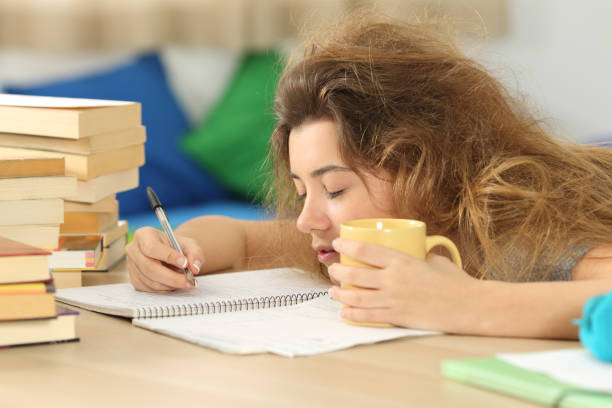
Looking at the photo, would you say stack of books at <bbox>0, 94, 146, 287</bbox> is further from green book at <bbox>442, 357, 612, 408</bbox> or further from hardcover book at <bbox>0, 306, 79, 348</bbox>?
green book at <bbox>442, 357, 612, 408</bbox>

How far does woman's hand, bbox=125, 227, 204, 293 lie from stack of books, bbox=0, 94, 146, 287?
96 millimetres

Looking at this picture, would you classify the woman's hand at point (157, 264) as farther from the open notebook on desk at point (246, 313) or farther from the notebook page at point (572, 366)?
the notebook page at point (572, 366)

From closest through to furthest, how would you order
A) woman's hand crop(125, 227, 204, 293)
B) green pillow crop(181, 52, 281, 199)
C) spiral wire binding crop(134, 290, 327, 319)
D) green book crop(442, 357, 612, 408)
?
green book crop(442, 357, 612, 408), spiral wire binding crop(134, 290, 327, 319), woman's hand crop(125, 227, 204, 293), green pillow crop(181, 52, 281, 199)

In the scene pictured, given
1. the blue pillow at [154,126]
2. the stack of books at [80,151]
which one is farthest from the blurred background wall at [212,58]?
the stack of books at [80,151]

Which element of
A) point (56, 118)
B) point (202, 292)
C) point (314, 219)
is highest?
point (56, 118)

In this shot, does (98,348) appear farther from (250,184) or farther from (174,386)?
(250,184)

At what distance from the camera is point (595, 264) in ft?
3.10

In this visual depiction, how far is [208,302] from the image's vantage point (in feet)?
3.12

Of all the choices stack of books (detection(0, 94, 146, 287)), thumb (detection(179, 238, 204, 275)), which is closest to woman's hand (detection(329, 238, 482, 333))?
thumb (detection(179, 238, 204, 275))

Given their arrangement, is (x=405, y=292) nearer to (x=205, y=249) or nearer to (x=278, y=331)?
(x=278, y=331)

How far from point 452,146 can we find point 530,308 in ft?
1.18

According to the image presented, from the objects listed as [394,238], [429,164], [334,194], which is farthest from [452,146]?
[394,238]

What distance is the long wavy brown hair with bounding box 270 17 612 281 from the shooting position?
3.31 feet

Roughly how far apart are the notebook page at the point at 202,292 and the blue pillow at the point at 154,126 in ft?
5.02
